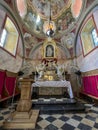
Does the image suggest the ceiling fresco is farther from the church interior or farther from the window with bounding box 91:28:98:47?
the window with bounding box 91:28:98:47

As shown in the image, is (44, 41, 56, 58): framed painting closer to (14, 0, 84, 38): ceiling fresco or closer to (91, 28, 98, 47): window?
(14, 0, 84, 38): ceiling fresco

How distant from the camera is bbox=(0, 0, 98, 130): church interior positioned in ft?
10.9

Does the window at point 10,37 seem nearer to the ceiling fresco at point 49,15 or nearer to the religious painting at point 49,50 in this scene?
the ceiling fresco at point 49,15

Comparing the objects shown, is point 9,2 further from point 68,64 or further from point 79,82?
point 79,82

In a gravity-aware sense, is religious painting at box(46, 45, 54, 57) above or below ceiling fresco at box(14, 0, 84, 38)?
below

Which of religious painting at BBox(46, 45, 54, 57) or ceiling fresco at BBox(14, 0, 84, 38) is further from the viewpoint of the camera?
ceiling fresco at BBox(14, 0, 84, 38)

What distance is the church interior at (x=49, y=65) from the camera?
131 inches

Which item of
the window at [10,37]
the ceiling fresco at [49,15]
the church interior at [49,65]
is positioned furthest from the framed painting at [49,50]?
the window at [10,37]

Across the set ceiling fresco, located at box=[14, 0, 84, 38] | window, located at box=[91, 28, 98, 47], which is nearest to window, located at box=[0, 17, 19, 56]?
ceiling fresco, located at box=[14, 0, 84, 38]

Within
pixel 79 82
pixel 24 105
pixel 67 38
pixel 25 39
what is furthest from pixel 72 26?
pixel 24 105

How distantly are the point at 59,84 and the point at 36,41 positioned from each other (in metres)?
5.38

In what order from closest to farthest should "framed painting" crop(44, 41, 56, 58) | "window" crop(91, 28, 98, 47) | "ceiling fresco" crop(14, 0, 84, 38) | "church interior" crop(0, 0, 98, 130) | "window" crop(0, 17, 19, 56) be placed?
"church interior" crop(0, 0, 98, 130) < "window" crop(91, 28, 98, 47) < "window" crop(0, 17, 19, 56) < "framed painting" crop(44, 41, 56, 58) < "ceiling fresco" crop(14, 0, 84, 38)

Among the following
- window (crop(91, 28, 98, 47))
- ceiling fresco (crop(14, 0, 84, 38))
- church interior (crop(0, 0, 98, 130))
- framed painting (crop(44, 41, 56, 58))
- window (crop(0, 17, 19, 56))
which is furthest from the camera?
ceiling fresco (crop(14, 0, 84, 38))

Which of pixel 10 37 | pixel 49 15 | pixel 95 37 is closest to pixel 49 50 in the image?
pixel 10 37
